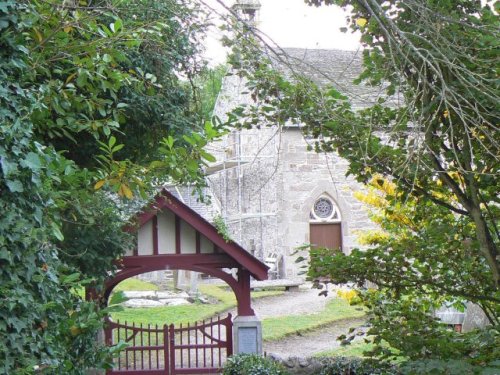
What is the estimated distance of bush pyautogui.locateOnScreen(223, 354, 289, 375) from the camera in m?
9.48

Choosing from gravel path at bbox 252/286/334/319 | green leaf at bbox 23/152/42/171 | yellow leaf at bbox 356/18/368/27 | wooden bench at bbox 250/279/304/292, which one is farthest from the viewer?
wooden bench at bbox 250/279/304/292

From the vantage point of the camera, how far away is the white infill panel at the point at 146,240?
424 inches

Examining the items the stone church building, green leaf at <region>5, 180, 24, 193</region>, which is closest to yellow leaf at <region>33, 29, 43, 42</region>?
green leaf at <region>5, 180, 24, 193</region>

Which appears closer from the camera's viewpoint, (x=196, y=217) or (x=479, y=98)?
(x=479, y=98)

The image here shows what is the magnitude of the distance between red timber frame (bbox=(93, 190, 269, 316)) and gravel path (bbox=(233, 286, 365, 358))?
1667mm

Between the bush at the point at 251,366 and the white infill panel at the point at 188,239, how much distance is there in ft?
5.70

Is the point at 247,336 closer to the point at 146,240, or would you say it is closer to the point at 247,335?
the point at 247,335

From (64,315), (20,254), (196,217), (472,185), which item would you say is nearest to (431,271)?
(472,185)

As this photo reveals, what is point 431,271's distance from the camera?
6109 millimetres

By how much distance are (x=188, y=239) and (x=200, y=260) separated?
0.36 m

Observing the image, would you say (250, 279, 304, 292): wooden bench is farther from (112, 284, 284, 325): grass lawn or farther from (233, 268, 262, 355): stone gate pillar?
(233, 268, 262, 355): stone gate pillar

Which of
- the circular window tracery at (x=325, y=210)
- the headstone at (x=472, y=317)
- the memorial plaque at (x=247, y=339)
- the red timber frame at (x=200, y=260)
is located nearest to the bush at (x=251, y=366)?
the memorial plaque at (x=247, y=339)

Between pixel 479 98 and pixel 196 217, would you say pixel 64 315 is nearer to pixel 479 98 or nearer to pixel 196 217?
pixel 479 98

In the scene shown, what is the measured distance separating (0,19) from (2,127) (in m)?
0.61
